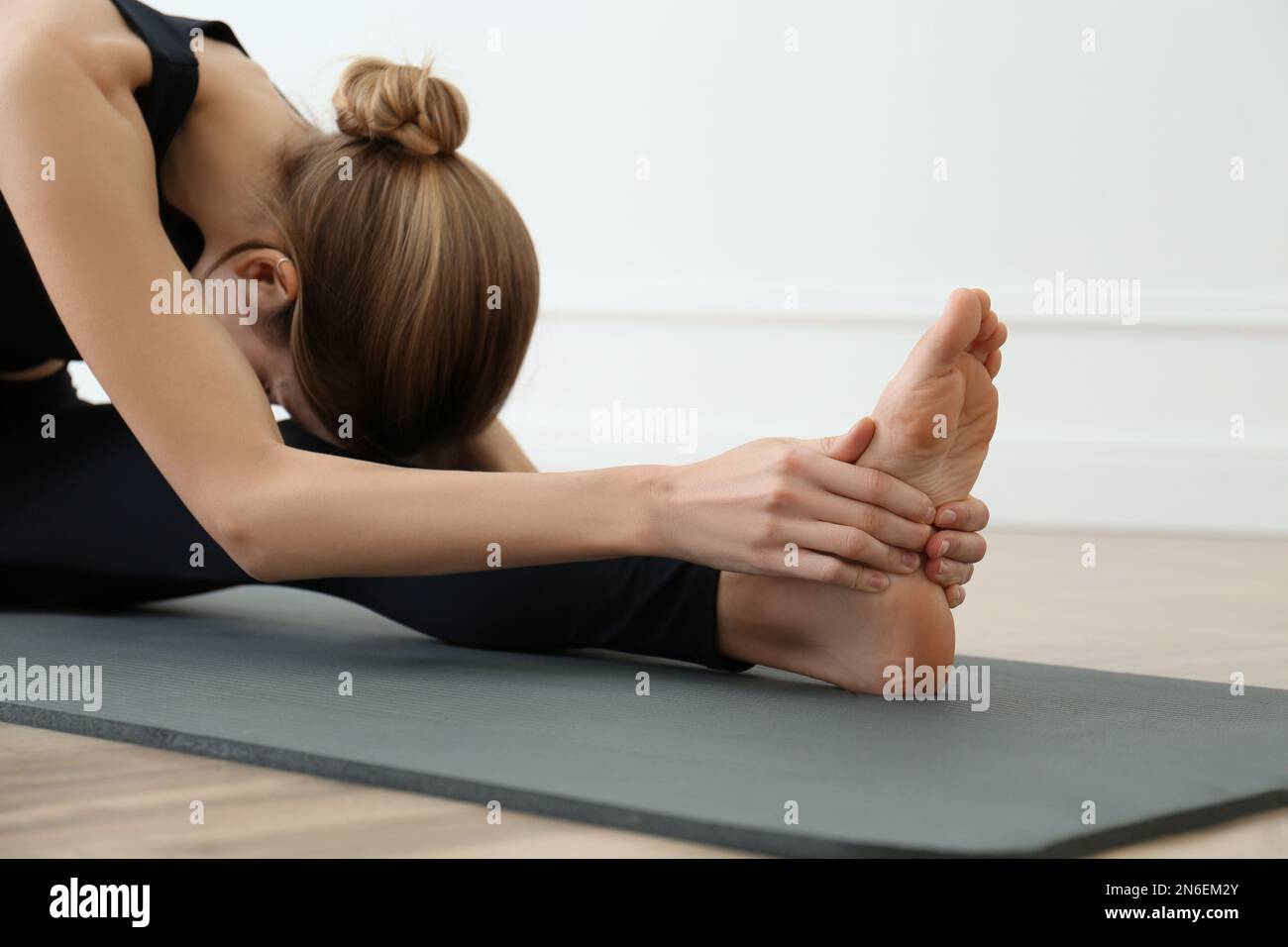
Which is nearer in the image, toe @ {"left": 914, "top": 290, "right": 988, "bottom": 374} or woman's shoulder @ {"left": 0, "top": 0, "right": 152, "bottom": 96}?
toe @ {"left": 914, "top": 290, "right": 988, "bottom": 374}

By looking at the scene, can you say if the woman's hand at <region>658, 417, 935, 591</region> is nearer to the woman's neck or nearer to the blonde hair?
the blonde hair

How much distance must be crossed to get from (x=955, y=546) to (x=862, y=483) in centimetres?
10

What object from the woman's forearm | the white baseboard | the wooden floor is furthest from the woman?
the white baseboard

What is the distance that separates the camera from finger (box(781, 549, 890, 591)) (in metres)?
1.03

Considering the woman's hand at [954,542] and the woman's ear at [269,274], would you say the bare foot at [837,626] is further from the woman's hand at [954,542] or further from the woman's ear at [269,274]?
the woman's ear at [269,274]

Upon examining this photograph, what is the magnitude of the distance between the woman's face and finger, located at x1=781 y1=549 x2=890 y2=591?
425mm

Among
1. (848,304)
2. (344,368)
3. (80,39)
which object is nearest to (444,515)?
(344,368)

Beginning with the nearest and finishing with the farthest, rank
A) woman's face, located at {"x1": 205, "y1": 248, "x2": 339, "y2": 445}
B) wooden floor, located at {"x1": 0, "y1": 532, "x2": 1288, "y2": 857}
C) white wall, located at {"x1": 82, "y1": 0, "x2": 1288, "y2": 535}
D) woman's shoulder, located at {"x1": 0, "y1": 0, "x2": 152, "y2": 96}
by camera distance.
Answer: wooden floor, located at {"x1": 0, "y1": 532, "x2": 1288, "y2": 857}
woman's shoulder, located at {"x1": 0, "y1": 0, "x2": 152, "y2": 96}
woman's face, located at {"x1": 205, "y1": 248, "x2": 339, "y2": 445}
white wall, located at {"x1": 82, "y1": 0, "x2": 1288, "y2": 535}

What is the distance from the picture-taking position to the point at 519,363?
4.02 ft

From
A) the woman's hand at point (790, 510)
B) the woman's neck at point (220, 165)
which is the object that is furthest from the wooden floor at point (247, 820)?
the woman's neck at point (220, 165)

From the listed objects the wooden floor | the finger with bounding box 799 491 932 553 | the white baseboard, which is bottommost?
the wooden floor

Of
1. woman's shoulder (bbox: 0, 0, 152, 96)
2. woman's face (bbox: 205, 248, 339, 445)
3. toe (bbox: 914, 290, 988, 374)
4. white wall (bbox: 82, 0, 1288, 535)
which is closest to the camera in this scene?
toe (bbox: 914, 290, 988, 374)

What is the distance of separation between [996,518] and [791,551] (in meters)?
2.42
